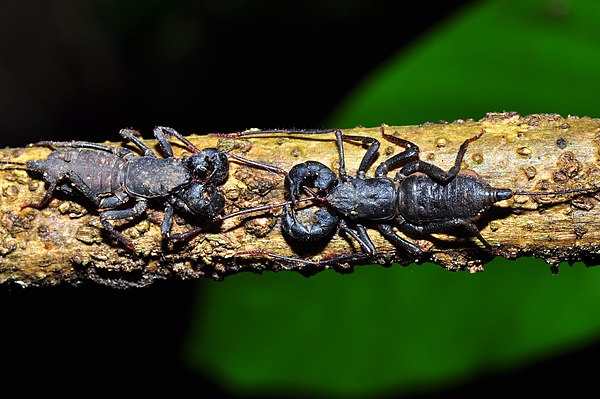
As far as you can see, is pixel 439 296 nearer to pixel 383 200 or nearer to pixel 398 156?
pixel 383 200

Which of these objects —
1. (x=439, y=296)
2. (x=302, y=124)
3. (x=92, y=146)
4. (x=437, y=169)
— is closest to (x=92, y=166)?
(x=92, y=146)

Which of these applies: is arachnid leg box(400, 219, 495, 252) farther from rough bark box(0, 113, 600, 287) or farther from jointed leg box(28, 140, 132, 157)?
jointed leg box(28, 140, 132, 157)

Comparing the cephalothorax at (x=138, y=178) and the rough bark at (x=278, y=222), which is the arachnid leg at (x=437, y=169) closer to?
the rough bark at (x=278, y=222)

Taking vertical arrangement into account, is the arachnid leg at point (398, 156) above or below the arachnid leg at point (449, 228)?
above

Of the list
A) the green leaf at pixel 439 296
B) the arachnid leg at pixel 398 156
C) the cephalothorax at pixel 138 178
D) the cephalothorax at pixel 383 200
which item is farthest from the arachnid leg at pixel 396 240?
the green leaf at pixel 439 296

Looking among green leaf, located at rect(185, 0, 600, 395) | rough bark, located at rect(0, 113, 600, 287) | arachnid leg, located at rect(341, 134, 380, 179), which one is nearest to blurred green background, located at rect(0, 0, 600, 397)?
green leaf, located at rect(185, 0, 600, 395)

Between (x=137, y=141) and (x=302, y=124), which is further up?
(x=302, y=124)
